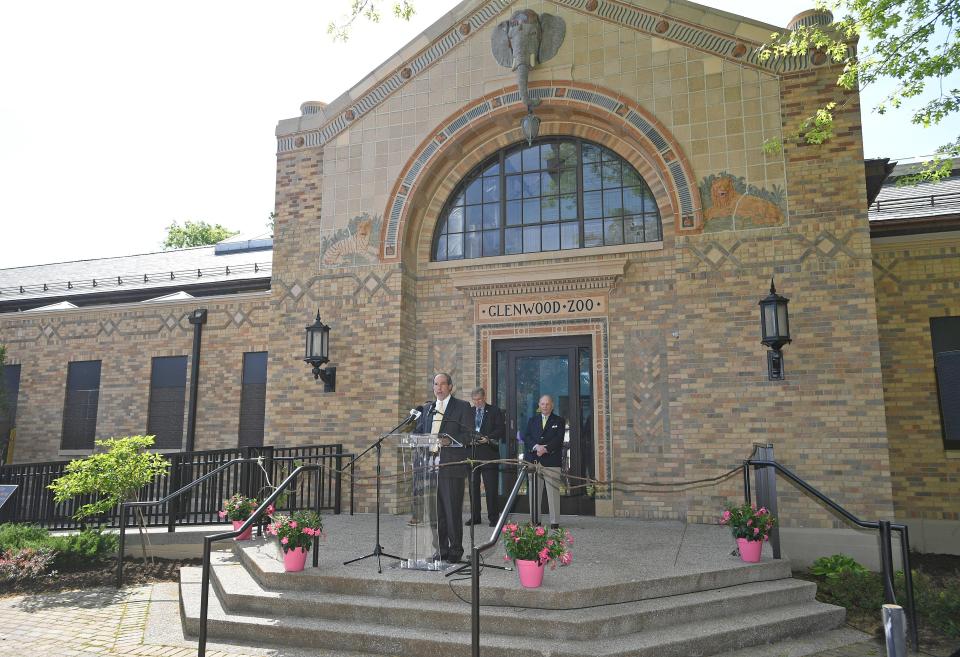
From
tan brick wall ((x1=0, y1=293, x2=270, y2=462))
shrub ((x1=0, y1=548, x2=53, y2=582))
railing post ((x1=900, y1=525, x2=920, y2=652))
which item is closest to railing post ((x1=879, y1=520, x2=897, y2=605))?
railing post ((x1=900, y1=525, x2=920, y2=652))

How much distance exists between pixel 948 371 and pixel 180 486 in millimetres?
11617

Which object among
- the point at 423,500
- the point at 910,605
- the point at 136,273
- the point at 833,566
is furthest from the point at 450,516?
A: the point at 136,273

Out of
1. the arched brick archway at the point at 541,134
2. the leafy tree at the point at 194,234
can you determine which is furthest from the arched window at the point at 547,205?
the leafy tree at the point at 194,234

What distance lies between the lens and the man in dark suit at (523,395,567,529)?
28.9ft

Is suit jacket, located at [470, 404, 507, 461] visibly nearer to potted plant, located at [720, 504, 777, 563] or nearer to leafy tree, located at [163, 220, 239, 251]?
potted plant, located at [720, 504, 777, 563]

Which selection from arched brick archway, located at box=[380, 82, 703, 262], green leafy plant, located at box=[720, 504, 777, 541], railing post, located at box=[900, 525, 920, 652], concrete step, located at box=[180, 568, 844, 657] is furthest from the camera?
arched brick archway, located at box=[380, 82, 703, 262]

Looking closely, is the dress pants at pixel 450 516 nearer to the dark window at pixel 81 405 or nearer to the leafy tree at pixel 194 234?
the dark window at pixel 81 405

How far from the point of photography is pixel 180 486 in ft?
33.5

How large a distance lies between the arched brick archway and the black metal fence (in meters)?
3.87

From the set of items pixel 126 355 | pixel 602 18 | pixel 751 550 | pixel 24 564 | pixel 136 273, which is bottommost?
pixel 24 564

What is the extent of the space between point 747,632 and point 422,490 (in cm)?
312

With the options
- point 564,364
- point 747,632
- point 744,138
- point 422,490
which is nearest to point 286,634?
point 422,490

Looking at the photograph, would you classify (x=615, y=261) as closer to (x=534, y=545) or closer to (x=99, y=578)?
(x=534, y=545)

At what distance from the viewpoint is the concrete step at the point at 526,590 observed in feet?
19.3
